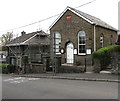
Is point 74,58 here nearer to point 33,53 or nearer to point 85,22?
point 85,22

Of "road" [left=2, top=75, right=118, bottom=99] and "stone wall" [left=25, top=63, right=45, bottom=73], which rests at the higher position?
"stone wall" [left=25, top=63, right=45, bottom=73]

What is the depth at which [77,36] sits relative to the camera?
55.9ft

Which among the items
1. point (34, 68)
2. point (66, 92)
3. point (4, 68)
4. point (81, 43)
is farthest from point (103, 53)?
point (4, 68)

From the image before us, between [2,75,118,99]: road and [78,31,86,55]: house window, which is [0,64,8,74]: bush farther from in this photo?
[2,75,118,99]: road

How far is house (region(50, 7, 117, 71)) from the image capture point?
1608 centimetres

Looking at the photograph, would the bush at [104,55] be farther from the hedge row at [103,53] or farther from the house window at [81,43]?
A: the house window at [81,43]

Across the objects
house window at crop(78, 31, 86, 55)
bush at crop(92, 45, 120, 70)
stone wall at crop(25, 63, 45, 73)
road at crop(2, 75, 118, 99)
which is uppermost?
house window at crop(78, 31, 86, 55)

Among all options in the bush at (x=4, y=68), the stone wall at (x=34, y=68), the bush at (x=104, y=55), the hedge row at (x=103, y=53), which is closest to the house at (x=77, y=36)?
the stone wall at (x=34, y=68)

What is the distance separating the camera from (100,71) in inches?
481

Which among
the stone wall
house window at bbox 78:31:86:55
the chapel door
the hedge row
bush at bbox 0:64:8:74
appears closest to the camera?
the hedge row

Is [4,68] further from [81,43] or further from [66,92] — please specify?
[66,92]

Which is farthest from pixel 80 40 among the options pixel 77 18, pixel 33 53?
pixel 33 53

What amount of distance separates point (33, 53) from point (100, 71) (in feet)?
48.7

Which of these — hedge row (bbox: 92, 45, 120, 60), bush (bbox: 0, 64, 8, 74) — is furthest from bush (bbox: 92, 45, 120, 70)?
bush (bbox: 0, 64, 8, 74)
